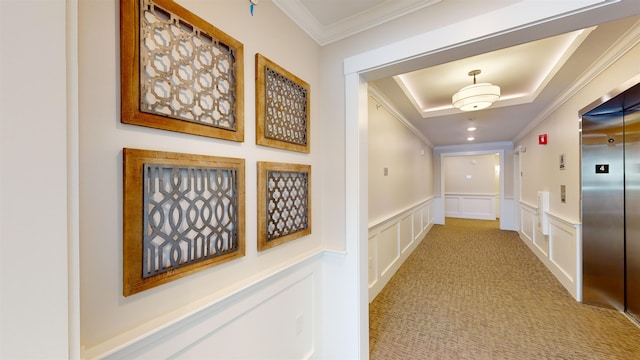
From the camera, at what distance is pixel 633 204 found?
2225mm

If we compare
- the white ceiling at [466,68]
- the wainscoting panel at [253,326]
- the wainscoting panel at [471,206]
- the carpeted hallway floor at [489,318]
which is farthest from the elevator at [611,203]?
the wainscoting panel at [471,206]

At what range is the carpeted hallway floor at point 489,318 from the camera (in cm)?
196

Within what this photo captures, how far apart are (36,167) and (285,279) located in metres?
1.19

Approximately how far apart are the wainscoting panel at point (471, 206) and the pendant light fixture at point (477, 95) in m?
6.88

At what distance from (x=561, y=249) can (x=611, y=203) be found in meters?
0.99

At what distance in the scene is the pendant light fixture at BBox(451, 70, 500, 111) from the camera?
2.48 meters

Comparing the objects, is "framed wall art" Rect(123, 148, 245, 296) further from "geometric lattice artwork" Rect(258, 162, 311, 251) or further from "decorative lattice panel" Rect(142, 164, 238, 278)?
"geometric lattice artwork" Rect(258, 162, 311, 251)

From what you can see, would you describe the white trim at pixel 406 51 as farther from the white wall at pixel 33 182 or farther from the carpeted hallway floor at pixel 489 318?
the white wall at pixel 33 182

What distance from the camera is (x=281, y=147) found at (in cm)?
146

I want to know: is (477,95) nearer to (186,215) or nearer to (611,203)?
(611,203)

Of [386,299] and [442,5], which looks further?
[386,299]

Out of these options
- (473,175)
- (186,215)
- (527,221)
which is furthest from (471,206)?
(186,215)

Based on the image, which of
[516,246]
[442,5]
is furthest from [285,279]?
[516,246]

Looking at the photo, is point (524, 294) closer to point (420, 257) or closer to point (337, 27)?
point (420, 257)
